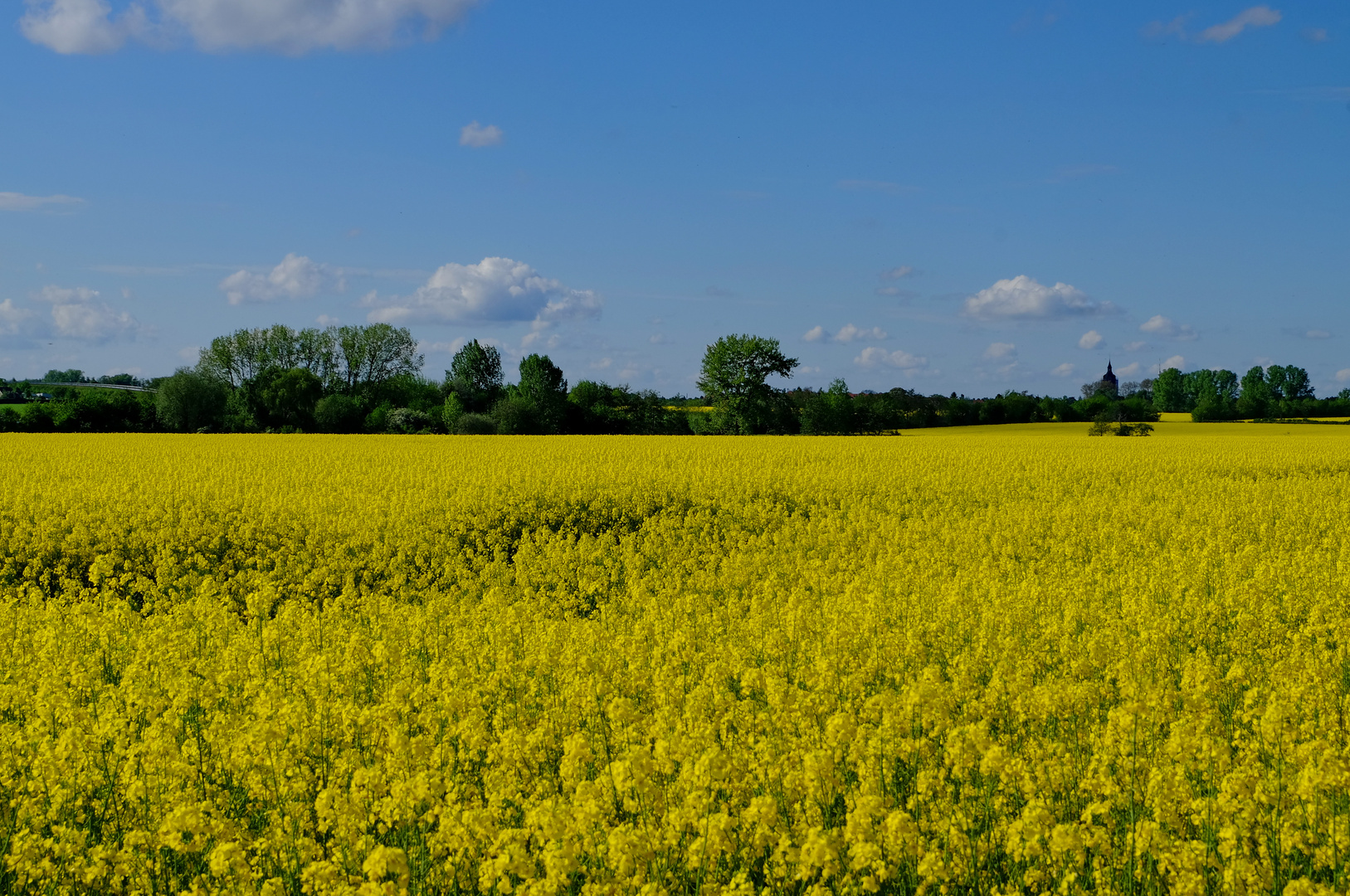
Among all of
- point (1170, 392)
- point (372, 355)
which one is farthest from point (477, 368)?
point (1170, 392)

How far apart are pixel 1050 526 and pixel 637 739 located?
1215 cm

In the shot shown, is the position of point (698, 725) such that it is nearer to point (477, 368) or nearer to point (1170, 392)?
point (477, 368)

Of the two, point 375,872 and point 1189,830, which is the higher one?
point 375,872

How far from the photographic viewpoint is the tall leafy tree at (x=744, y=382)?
68750 millimetres

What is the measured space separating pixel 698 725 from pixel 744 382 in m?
66.0

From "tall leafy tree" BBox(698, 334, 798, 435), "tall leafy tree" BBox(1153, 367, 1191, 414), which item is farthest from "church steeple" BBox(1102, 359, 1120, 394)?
"tall leafy tree" BBox(698, 334, 798, 435)

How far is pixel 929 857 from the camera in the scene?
11.7 ft

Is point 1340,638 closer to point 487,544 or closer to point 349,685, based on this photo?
point 349,685

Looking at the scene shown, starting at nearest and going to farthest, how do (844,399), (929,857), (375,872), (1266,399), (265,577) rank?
(375,872), (929,857), (265,577), (844,399), (1266,399)

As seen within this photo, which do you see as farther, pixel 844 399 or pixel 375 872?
pixel 844 399

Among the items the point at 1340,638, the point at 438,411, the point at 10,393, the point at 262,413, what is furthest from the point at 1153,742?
the point at 10,393

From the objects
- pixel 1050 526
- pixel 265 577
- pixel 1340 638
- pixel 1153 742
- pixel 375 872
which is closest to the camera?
pixel 375 872

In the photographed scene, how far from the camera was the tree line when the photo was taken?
62.5 m

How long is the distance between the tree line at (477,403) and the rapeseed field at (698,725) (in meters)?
51.8
